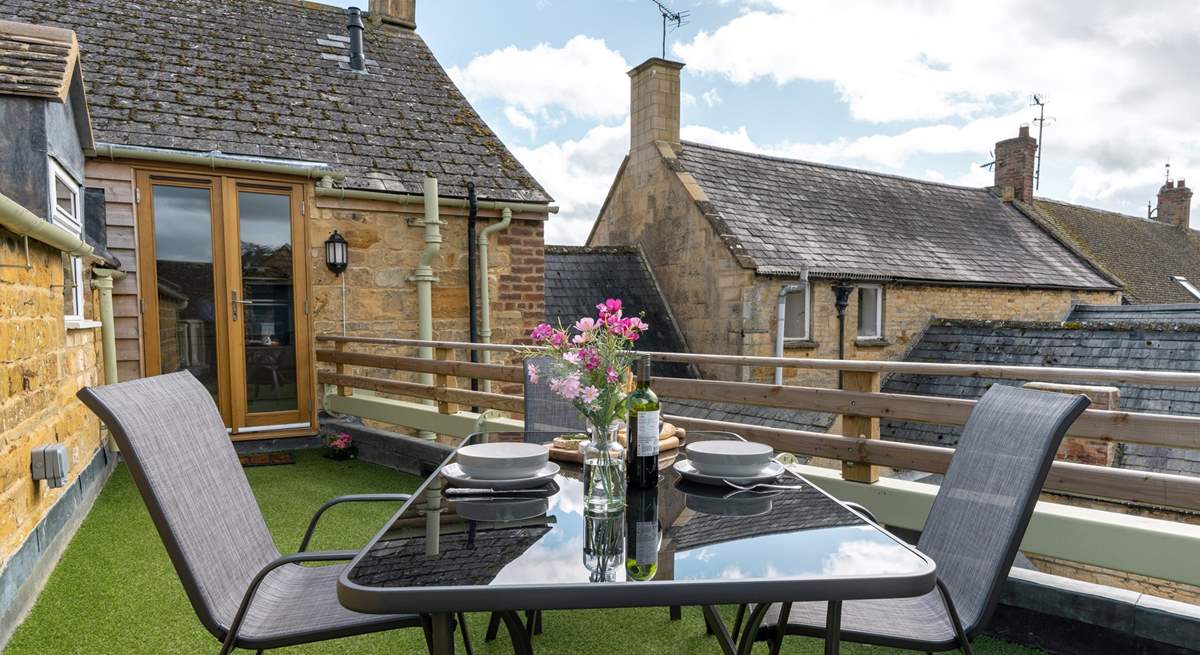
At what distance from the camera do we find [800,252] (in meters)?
11.7

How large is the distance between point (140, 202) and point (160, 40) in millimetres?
2589

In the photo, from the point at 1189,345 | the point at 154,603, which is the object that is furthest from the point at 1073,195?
the point at 154,603

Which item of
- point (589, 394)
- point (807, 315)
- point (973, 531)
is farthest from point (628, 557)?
point (807, 315)

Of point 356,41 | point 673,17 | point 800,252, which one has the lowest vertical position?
point 800,252

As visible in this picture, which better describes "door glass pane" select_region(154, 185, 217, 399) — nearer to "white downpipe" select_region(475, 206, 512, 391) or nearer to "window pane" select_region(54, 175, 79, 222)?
"window pane" select_region(54, 175, 79, 222)

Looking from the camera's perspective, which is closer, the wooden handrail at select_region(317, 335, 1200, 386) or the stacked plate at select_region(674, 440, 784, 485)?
the stacked plate at select_region(674, 440, 784, 485)

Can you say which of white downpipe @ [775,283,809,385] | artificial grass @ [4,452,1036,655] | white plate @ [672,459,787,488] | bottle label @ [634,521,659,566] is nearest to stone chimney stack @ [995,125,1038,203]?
white downpipe @ [775,283,809,385]

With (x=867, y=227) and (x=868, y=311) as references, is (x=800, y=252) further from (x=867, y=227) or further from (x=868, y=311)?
(x=867, y=227)

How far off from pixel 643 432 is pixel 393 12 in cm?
884

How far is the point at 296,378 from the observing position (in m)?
6.16

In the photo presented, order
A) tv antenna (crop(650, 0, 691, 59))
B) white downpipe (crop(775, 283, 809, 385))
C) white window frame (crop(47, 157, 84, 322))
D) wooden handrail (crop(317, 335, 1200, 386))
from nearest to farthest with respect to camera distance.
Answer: wooden handrail (crop(317, 335, 1200, 386)) → white window frame (crop(47, 157, 84, 322)) → white downpipe (crop(775, 283, 809, 385)) → tv antenna (crop(650, 0, 691, 59))

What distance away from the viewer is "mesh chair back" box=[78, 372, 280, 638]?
147cm

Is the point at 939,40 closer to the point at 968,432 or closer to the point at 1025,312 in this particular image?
the point at 968,432

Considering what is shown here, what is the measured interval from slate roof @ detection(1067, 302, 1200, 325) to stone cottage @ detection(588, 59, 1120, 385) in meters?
0.35
